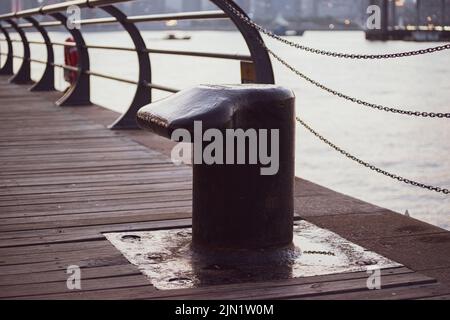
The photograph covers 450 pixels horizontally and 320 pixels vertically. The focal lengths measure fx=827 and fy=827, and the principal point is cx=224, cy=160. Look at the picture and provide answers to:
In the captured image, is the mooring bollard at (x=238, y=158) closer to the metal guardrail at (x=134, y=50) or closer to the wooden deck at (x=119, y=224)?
the wooden deck at (x=119, y=224)

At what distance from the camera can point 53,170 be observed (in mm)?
6176

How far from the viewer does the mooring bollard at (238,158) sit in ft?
11.6

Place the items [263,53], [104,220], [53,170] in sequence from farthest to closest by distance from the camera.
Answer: [53,170] → [263,53] → [104,220]

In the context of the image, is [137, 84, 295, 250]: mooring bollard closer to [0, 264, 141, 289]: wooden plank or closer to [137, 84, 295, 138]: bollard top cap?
[137, 84, 295, 138]: bollard top cap

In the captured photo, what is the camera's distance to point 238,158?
3551 mm

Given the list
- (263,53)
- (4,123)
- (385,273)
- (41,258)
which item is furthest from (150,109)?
(4,123)

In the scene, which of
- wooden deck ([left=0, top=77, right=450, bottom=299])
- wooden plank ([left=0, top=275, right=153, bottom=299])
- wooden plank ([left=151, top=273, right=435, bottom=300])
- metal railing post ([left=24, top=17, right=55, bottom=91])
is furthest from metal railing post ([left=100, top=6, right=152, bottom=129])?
metal railing post ([left=24, top=17, right=55, bottom=91])

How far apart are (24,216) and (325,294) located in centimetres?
206

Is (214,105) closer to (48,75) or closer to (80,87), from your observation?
(80,87)

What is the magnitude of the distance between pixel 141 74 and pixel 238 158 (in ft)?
17.5

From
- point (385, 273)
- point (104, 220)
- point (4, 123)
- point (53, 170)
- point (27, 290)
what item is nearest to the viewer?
point (27, 290)

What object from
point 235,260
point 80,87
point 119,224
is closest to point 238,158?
point 235,260

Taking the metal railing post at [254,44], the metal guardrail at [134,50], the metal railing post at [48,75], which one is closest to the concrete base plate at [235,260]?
the metal railing post at [254,44]
